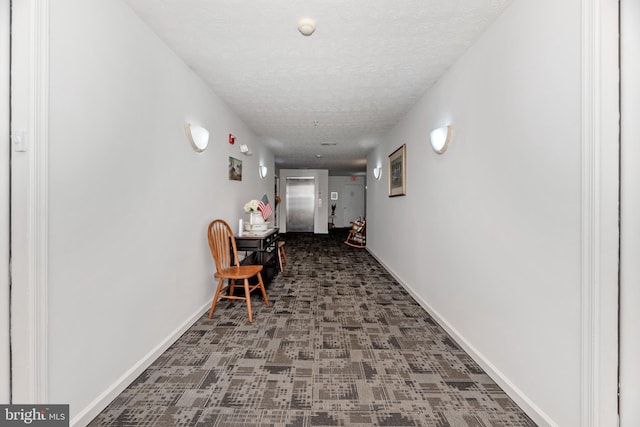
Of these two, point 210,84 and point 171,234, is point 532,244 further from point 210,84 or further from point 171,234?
point 210,84

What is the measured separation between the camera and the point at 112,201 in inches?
66.3

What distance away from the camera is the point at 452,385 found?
1847 millimetres

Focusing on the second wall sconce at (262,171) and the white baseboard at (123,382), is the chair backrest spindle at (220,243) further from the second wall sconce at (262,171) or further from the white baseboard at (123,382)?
the second wall sconce at (262,171)

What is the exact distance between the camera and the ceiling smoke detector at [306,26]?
1914mm

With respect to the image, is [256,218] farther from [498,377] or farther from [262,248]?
[498,377]

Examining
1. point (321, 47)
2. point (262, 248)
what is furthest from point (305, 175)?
point (321, 47)

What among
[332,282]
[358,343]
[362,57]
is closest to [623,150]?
[362,57]

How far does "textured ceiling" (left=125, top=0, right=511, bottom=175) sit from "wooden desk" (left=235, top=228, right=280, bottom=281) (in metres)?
1.67

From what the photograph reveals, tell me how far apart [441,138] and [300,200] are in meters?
7.85

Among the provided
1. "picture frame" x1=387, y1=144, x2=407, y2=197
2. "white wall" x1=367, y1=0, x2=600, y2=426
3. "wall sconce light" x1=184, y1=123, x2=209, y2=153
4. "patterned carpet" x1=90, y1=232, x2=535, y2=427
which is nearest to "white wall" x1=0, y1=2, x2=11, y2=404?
"patterned carpet" x1=90, y1=232, x2=535, y2=427

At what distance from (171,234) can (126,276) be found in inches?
23.4

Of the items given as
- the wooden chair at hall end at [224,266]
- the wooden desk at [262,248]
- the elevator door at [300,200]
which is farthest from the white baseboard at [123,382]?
the elevator door at [300,200]

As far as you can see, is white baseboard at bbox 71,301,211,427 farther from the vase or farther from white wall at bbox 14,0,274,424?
the vase

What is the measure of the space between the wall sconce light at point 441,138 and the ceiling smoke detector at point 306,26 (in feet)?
4.70
